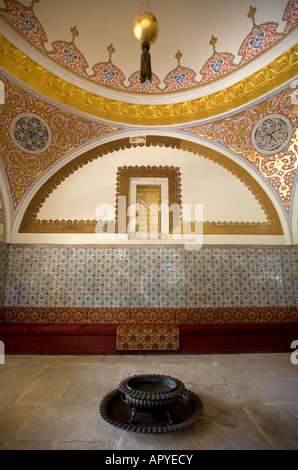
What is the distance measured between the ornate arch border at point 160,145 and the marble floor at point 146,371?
7.79ft

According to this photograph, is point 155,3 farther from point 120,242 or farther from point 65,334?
point 65,334

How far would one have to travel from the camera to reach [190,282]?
5062 mm

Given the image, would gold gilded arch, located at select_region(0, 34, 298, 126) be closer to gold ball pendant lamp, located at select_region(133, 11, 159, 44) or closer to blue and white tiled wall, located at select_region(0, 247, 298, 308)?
gold ball pendant lamp, located at select_region(133, 11, 159, 44)

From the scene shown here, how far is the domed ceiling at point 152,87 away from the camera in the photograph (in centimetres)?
354

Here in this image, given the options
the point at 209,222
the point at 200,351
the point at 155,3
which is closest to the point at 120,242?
the point at 209,222

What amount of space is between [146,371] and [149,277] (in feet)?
6.38

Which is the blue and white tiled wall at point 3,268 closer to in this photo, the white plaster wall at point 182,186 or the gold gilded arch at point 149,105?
the white plaster wall at point 182,186

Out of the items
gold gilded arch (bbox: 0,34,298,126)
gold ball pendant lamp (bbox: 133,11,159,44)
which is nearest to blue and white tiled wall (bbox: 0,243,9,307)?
gold gilded arch (bbox: 0,34,298,126)

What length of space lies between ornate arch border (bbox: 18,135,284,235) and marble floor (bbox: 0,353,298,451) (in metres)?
2.37

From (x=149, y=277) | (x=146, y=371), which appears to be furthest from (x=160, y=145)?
(x=146, y=371)

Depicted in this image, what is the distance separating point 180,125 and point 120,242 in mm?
2664

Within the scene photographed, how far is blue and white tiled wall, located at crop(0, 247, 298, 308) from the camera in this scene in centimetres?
496

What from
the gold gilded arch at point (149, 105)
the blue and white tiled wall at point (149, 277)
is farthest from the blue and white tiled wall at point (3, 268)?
the gold gilded arch at point (149, 105)

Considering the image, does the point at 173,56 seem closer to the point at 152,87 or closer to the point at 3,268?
the point at 152,87
